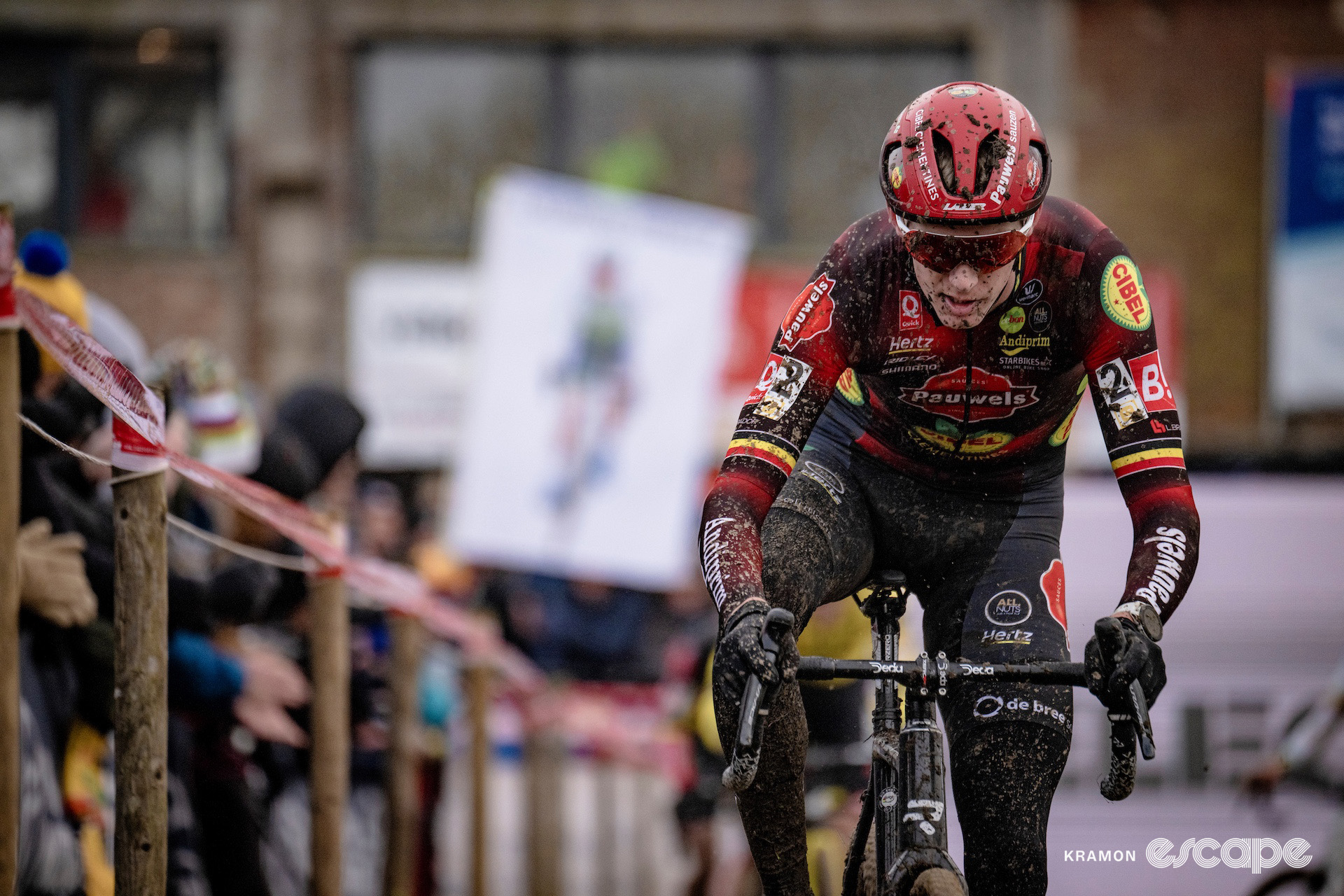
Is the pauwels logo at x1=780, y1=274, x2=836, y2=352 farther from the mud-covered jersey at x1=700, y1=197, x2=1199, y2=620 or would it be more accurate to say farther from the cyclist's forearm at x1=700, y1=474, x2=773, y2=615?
the cyclist's forearm at x1=700, y1=474, x2=773, y2=615

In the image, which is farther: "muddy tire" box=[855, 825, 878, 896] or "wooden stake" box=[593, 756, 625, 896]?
"wooden stake" box=[593, 756, 625, 896]

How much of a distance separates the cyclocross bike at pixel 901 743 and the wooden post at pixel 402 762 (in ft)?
12.6

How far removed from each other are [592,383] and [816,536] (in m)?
8.79

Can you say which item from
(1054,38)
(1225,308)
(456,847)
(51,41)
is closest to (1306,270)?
(1225,308)

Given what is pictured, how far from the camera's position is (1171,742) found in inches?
307

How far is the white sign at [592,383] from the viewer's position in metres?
12.0

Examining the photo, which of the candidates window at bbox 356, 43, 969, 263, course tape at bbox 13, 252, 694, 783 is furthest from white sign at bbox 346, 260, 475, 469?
course tape at bbox 13, 252, 694, 783

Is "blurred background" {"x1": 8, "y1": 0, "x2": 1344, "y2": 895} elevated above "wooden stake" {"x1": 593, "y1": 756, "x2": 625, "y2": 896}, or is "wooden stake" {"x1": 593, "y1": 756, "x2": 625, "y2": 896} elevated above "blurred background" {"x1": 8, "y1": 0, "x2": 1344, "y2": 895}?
"blurred background" {"x1": 8, "y1": 0, "x2": 1344, "y2": 895}

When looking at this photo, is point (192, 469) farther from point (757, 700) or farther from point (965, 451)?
point (965, 451)

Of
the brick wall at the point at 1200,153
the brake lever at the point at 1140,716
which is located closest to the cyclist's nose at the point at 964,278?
the brake lever at the point at 1140,716

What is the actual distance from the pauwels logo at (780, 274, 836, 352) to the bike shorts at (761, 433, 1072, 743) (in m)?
0.40

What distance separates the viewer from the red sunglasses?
345 centimetres

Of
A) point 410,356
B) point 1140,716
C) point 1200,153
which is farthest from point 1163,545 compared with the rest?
point 1200,153

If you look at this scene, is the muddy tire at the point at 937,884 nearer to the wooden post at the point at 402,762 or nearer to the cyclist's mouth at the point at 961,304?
the cyclist's mouth at the point at 961,304
